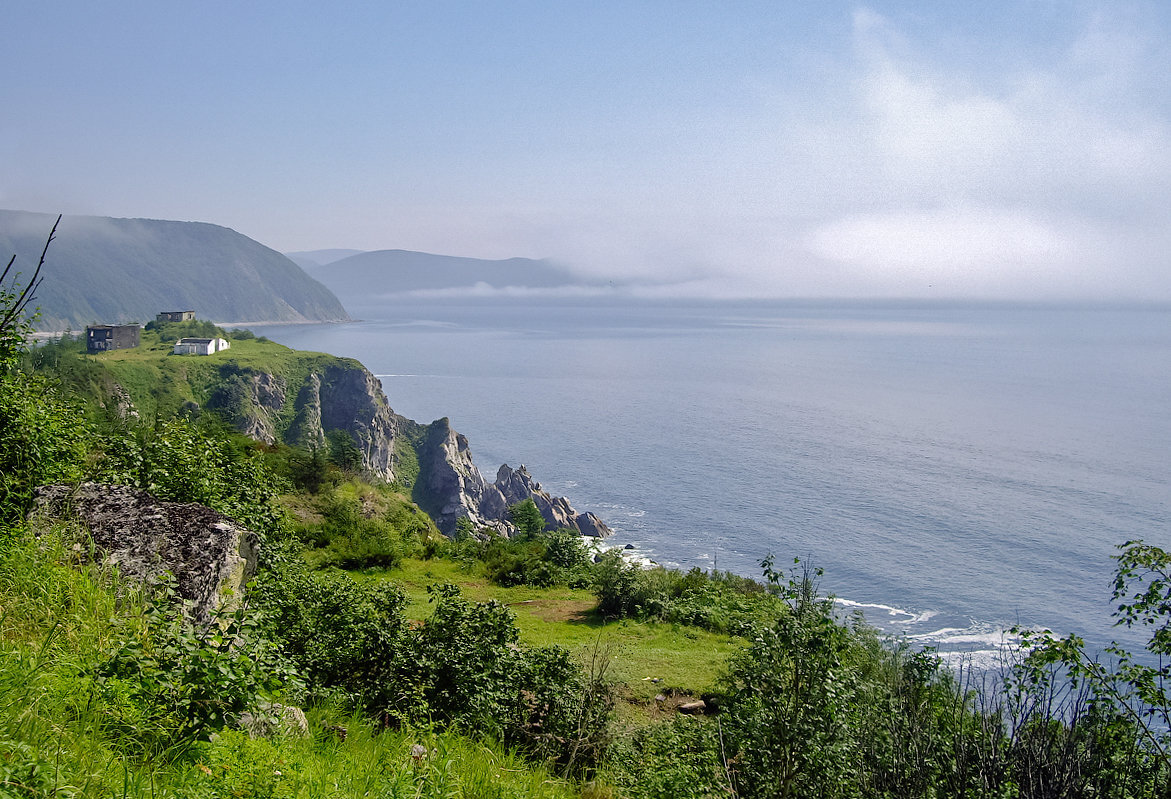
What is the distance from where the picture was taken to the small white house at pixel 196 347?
315 feet

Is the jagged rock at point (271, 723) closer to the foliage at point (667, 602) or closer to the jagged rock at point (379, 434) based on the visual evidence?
the foliage at point (667, 602)

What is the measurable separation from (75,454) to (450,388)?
13594cm

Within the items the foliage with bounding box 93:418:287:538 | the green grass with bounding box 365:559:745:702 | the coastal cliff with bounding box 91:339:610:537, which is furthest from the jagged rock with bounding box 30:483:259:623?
the coastal cliff with bounding box 91:339:610:537

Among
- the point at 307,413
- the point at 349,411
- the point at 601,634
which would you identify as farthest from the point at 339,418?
the point at 601,634

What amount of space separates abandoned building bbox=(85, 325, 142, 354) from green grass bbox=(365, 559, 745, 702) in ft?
→ 310

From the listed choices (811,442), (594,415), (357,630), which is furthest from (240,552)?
(594,415)

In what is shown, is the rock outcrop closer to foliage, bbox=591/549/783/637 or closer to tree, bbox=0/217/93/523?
foliage, bbox=591/549/783/637

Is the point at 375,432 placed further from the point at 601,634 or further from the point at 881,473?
the point at 601,634

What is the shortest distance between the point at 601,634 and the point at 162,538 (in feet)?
39.5

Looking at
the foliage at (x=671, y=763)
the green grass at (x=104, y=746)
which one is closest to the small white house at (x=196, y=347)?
the foliage at (x=671, y=763)

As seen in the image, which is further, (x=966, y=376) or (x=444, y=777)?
(x=966, y=376)

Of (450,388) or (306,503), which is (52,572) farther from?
(450,388)

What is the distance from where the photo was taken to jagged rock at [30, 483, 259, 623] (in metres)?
5.36

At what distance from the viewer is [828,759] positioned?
19.3ft
